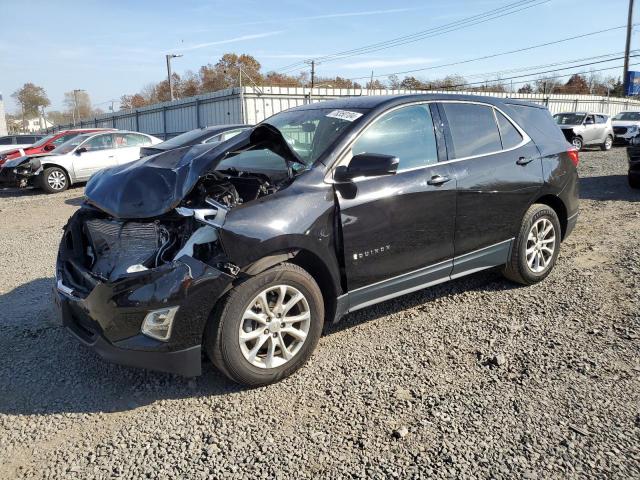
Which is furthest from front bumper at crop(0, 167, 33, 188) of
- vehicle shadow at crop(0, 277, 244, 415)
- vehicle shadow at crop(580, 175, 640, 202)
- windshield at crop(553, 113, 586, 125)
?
windshield at crop(553, 113, 586, 125)

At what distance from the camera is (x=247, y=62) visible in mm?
58156

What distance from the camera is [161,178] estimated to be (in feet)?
10.7

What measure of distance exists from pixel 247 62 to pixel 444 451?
6055cm

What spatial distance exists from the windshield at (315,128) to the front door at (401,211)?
0.63 feet

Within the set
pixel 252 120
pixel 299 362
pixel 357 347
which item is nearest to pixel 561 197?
pixel 357 347

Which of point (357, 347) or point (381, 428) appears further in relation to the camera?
point (357, 347)

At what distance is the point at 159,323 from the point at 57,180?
11.5m

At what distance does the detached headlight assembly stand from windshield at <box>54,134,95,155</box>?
1189cm

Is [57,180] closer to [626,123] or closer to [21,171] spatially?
[21,171]

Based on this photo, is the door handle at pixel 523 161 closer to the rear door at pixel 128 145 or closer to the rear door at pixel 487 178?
the rear door at pixel 487 178

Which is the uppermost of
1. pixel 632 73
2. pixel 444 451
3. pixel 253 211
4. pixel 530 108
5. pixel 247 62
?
pixel 247 62

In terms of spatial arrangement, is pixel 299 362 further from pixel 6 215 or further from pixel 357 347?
pixel 6 215

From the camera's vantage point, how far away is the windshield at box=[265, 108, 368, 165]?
140 inches

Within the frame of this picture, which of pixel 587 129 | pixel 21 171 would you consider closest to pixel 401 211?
pixel 21 171
